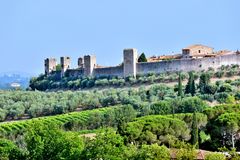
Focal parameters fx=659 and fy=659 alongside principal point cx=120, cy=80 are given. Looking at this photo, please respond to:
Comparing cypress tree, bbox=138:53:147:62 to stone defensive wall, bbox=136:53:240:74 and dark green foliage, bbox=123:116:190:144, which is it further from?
dark green foliage, bbox=123:116:190:144

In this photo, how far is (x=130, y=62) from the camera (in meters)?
81.2

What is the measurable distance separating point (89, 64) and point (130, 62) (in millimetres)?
8171

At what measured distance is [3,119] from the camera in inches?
2530

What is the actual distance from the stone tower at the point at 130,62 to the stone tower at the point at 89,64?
21.4 ft

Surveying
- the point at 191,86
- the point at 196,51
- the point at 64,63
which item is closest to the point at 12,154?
the point at 191,86

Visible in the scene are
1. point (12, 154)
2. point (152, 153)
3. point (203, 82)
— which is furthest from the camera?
point (203, 82)

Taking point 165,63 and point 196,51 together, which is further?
point 196,51

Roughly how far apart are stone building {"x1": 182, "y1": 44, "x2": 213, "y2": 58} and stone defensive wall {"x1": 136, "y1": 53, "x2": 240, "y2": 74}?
3.48 meters

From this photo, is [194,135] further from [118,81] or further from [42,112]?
[118,81]

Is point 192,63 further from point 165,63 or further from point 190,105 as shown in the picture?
point 190,105

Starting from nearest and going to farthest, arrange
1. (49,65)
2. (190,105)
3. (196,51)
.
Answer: (190,105)
(196,51)
(49,65)

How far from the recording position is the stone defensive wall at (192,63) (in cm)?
7600

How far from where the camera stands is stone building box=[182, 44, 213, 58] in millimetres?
81062

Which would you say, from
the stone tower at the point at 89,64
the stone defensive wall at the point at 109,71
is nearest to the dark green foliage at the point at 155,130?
the stone defensive wall at the point at 109,71
